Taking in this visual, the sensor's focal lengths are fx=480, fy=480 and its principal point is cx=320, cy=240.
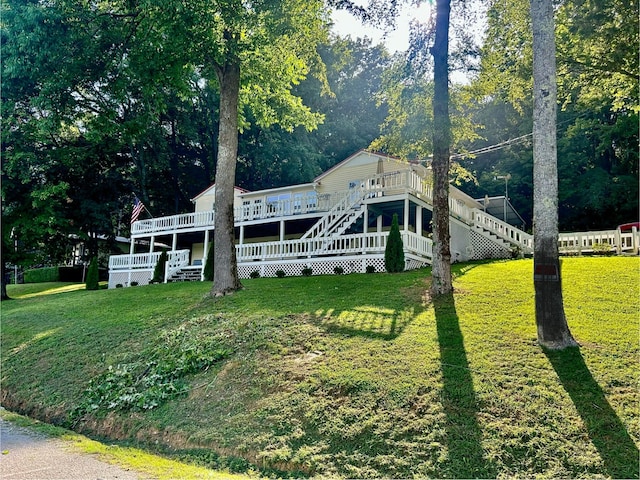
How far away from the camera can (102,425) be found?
689cm

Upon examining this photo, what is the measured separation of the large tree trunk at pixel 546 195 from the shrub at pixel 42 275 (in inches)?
1315

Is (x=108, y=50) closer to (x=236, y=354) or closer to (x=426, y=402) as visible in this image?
(x=236, y=354)

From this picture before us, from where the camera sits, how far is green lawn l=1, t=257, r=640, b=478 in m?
4.83

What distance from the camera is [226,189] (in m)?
13.5

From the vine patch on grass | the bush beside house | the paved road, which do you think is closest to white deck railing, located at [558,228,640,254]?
the vine patch on grass

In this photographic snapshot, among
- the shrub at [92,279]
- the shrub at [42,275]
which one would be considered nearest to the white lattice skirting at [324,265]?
the shrub at [92,279]

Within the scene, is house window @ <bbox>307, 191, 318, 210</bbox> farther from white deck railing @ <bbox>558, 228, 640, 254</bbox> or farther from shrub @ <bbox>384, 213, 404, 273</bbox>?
white deck railing @ <bbox>558, 228, 640, 254</bbox>

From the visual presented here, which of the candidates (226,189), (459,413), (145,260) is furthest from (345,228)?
(459,413)

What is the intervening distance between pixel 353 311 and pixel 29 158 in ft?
57.1

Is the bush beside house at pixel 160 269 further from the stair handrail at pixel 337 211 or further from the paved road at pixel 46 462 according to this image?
the paved road at pixel 46 462

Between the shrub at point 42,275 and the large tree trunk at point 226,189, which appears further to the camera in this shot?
the shrub at point 42,275

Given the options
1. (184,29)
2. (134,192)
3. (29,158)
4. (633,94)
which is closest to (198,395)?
(184,29)

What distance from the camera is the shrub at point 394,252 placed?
49.6 ft

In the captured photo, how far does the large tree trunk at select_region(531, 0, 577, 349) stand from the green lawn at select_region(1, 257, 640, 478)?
1.51 feet
